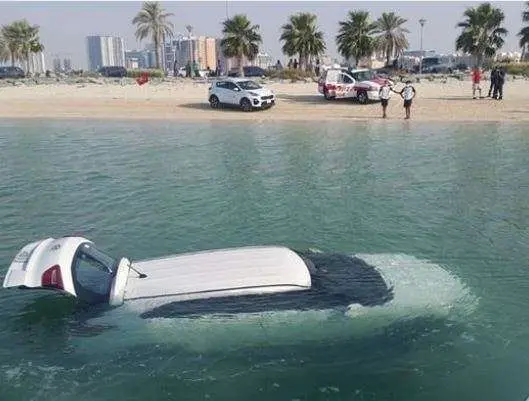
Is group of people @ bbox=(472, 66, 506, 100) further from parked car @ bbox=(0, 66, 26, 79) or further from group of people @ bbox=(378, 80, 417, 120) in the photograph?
parked car @ bbox=(0, 66, 26, 79)

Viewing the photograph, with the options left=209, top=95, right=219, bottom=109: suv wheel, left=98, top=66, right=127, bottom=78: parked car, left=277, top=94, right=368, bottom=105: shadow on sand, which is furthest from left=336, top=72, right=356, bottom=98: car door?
left=98, top=66, right=127, bottom=78: parked car

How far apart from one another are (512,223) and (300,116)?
22.1 meters

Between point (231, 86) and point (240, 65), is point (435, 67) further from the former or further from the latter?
point (231, 86)

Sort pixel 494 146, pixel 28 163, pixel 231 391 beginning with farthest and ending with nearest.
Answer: pixel 494 146 < pixel 28 163 < pixel 231 391

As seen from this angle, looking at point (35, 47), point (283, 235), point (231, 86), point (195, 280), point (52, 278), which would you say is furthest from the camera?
point (35, 47)

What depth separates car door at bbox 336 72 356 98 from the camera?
120ft

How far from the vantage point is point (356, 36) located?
5575 cm

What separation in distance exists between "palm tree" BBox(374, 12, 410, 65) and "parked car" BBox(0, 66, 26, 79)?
4055 cm

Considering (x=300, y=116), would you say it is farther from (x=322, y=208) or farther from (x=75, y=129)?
(x=322, y=208)

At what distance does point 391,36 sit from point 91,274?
235ft

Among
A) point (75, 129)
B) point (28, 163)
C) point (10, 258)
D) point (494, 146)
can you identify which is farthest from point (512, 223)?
point (75, 129)

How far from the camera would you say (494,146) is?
23.3 m

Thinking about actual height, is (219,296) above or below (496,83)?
below

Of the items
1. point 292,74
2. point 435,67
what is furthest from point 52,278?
point 435,67
